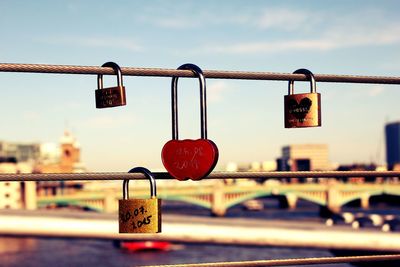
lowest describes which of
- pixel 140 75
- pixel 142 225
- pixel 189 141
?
pixel 142 225

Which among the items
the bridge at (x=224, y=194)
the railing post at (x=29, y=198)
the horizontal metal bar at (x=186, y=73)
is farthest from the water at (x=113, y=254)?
the horizontal metal bar at (x=186, y=73)

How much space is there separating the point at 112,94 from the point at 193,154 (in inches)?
19.1

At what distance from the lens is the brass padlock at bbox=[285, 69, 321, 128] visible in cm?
369

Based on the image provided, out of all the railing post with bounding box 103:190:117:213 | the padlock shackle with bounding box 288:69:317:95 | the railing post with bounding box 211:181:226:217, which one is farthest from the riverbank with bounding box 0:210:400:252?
the railing post with bounding box 211:181:226:217

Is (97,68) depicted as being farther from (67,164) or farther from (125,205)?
(67,164)

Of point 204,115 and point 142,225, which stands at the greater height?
point 204,115

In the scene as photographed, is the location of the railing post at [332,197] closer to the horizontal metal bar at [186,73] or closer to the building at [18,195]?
the building at [18,195]

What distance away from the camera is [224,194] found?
104 metres

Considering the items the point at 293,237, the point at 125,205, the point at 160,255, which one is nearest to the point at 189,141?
the point at 125,205

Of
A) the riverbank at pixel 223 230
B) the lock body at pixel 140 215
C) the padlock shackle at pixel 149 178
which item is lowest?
the riverbank at pixel 223 230

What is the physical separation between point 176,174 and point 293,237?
130 feet

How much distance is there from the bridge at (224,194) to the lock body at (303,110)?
89.3 m

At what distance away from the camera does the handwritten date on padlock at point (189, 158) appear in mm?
3176

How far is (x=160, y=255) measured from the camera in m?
70.7
